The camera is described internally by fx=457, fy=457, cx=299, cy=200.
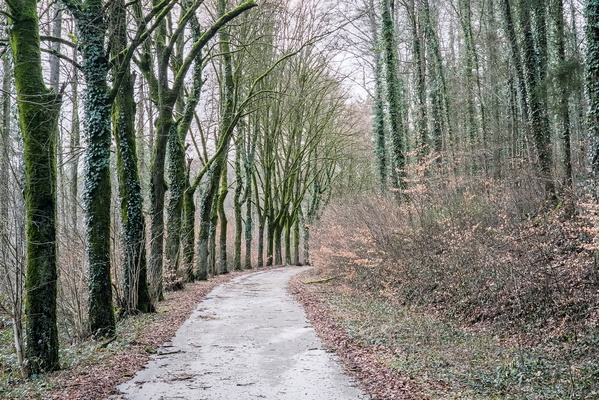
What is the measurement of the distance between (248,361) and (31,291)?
3.50 m

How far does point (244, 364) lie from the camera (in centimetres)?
730

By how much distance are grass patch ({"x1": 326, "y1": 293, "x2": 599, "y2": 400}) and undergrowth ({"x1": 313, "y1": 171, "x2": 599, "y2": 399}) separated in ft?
0.06

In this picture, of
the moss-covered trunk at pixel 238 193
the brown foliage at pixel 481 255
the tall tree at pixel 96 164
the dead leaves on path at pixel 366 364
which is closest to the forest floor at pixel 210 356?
the dead leaves on path at pixel 366 364

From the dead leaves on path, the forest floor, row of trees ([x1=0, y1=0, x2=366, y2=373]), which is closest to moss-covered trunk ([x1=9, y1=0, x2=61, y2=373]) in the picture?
row of trees ([x1=0, y1=0, x2=366, y2=373])

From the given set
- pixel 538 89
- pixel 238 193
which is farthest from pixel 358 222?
pixel 238 193

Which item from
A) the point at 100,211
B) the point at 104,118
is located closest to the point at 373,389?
the point at 100,211

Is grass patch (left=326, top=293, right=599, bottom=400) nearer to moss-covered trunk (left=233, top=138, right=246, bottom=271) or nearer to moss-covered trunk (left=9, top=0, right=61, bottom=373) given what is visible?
moss-covered trunk (left=9, top=0, right=61, bottom=373)

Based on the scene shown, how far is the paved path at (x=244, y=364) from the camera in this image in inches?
231

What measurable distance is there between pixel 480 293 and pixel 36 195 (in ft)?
27.8

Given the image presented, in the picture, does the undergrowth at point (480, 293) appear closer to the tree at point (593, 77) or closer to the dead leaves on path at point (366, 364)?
the dead leaves on path at point (366, 364)

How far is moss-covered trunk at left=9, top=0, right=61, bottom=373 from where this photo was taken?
692cm

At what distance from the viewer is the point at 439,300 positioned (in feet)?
35.4

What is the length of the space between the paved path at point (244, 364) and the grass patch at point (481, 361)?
1099 millimetres

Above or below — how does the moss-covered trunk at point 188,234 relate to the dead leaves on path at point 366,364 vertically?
above
